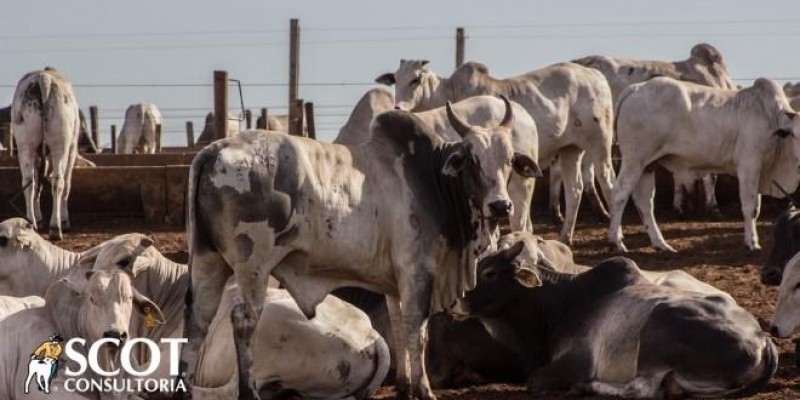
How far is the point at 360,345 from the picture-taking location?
10.5 meters

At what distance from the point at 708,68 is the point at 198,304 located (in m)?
14.0

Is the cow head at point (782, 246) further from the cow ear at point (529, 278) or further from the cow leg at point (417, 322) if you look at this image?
the cow leg at point (417, 322)

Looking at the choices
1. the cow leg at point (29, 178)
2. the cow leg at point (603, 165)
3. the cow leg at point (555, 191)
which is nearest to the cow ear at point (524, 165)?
the cow leg at point (603, 165)

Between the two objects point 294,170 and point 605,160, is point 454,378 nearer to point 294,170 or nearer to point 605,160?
point 294,170

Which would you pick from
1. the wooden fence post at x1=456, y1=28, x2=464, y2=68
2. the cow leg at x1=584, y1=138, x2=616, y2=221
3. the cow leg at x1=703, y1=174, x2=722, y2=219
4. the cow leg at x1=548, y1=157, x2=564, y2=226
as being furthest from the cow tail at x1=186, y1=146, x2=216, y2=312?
the wooden fence post at x1=456, y1=28, x2=464, y2=68

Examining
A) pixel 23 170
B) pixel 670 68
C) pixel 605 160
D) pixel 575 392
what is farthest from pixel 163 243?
pixel 670 68

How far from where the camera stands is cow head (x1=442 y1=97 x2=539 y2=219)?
10.3 meters

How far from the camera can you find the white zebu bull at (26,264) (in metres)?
12.2

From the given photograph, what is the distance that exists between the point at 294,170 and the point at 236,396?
124cm

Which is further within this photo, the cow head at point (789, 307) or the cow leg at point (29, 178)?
the cow leg at point (29, 178)

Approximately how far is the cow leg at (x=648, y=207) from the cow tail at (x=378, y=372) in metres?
6.20

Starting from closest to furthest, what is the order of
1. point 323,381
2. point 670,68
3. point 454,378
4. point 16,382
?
point 16,382 < point 323,381 < point 454,378 < point 670,68

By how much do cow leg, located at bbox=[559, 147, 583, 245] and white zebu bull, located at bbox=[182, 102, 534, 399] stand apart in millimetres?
5761

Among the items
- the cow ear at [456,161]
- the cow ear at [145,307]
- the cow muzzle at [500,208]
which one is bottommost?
the cow ear at [145,307]
